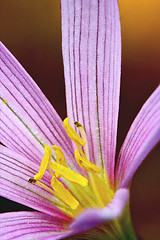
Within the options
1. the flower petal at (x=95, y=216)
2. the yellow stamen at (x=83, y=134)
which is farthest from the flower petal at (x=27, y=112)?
the flower petal at (x=95, y=216)

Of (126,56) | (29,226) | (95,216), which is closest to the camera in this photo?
(95,216)

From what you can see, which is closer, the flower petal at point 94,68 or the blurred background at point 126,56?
the flower petal at point 94,68

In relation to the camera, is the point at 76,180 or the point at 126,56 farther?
the point at 126,56

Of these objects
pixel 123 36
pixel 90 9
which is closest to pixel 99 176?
pixel 90 9

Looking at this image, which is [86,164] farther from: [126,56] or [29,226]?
[126,56]

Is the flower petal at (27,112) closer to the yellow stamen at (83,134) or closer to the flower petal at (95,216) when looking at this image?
the yellow stamen at (83,134)

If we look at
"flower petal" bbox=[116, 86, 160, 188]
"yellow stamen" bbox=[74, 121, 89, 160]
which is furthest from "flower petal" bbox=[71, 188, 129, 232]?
"yellow stamen" bbox=[74, 121, 89, 160]

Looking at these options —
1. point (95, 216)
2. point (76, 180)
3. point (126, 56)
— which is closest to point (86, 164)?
point (76, 180)
